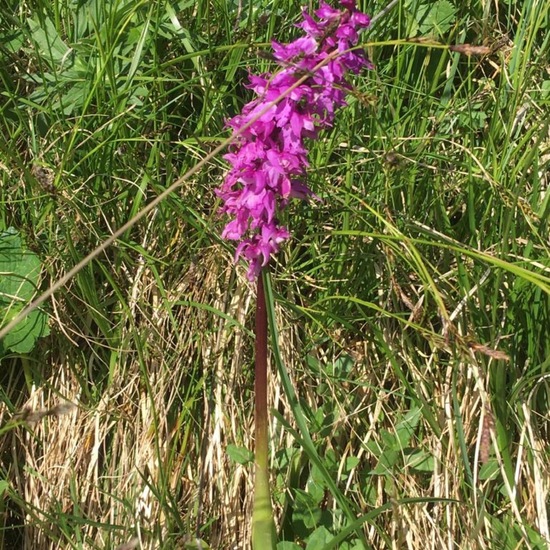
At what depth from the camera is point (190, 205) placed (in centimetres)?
180

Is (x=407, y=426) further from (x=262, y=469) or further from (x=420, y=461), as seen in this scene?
(x=262, y=469)

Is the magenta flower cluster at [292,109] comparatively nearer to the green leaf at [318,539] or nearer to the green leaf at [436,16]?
the green leaf at [318,539]

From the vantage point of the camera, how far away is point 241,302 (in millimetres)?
1792

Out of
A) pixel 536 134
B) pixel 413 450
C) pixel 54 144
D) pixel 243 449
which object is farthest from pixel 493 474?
pixel 54 144

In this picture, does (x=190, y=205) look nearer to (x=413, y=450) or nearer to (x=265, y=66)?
(x=265, y=66)

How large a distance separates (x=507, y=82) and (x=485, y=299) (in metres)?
0.50

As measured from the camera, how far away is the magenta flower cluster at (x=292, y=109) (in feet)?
3.89

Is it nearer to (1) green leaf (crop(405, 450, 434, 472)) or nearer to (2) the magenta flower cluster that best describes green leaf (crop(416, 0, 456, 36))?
(2) the magenta flower cluster

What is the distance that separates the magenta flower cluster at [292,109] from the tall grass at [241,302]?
0.36 m

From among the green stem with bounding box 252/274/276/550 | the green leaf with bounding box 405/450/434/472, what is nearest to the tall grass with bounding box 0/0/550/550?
the green leaf with bounding box 405/450/434/472

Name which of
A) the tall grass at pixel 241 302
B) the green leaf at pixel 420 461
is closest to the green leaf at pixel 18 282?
the tall grass at pixel 241 302

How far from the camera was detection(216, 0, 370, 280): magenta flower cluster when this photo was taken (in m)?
1.19

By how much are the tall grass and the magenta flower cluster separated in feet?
1.19

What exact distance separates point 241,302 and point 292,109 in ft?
2.20
